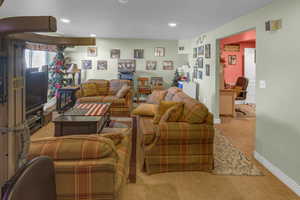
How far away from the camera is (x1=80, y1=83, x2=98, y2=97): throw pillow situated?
6.20 metres

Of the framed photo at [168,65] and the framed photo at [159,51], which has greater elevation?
the framed photo at [159,51]

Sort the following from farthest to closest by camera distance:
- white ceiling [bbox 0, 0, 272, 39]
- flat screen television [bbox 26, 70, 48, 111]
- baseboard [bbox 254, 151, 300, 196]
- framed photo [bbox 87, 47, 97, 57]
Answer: framed photo [bbox 87, 47, 97, 57]
white ceiling [bbox 0, 0, 272, 39]
baseboard [bbox 254, 151, 300, 196]
flat screen television [bbox 26, 70, 48, 111]

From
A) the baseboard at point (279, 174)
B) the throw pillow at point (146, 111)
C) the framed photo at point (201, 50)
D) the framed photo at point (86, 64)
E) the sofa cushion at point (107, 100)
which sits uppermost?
the framed photo at point (201, 50)

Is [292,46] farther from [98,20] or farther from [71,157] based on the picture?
[98,20]

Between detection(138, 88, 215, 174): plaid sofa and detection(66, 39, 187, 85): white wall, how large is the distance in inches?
228

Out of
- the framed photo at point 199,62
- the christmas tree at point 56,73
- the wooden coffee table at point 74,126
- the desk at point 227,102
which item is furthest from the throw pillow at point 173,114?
the christmas tree at point 56,73

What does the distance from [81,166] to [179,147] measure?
66.8 inches

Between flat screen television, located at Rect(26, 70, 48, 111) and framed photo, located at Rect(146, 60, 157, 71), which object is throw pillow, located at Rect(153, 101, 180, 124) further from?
framed photo, located at Rect(146, 60, 157, 71)

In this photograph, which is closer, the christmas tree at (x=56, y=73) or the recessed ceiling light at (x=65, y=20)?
the recessed ceiling light at (x=65, y=20)

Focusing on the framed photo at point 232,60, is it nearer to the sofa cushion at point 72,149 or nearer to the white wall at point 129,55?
the white wall at point 129,55

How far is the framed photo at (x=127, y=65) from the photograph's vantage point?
833 centimetres

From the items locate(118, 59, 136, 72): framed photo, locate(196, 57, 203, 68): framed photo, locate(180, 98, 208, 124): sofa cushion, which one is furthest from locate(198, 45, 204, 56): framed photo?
locate(180, 98, 208, 124): sofa cushion

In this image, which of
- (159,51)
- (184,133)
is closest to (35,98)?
(184,133)

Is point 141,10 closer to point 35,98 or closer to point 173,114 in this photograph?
point 173,114
